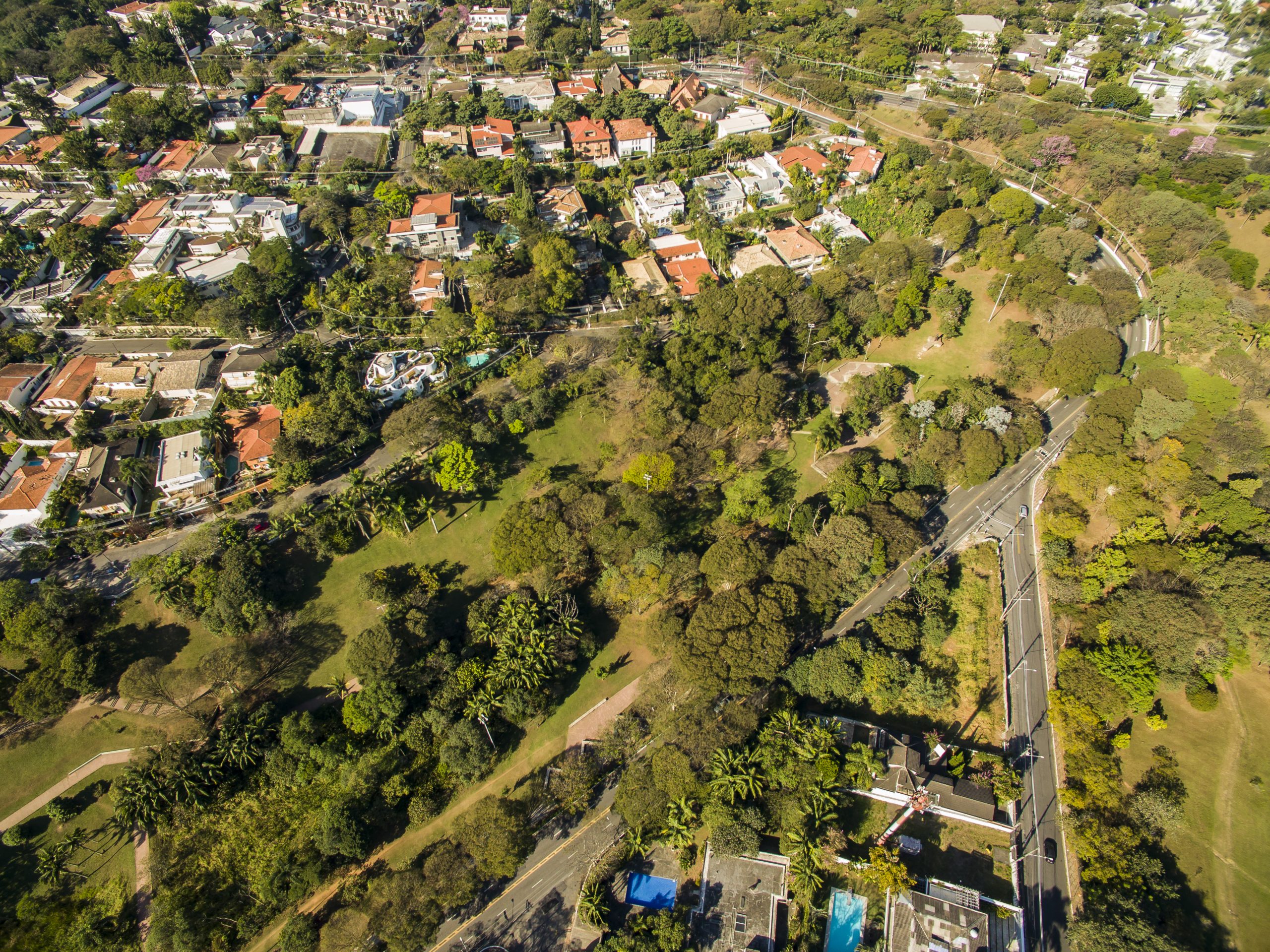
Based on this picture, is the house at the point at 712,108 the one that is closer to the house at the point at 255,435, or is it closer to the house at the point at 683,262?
the house at the point at 683,262

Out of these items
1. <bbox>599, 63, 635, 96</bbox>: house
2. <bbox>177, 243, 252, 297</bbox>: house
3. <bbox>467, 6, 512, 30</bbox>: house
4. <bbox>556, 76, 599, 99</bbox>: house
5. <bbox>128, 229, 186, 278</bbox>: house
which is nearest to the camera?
<bbox>177, 243, 252, 297</bbox>: house

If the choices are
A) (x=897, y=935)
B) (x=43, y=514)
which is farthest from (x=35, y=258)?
(x=897, y=935)

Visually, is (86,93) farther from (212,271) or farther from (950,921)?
(950,921)

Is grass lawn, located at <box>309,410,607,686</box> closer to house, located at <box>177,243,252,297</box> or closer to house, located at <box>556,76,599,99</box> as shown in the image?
house, located at <box>177,243,252,297</box>

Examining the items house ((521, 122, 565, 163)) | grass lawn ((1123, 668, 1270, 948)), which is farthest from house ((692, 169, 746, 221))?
grass lawn ((1123, 668, 1270, 948))

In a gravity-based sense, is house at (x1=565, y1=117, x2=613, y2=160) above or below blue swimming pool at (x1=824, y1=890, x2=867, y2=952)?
above

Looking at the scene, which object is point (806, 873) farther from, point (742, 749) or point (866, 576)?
point (866, 576)

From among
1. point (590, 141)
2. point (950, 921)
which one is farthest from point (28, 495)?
point (590, 141)

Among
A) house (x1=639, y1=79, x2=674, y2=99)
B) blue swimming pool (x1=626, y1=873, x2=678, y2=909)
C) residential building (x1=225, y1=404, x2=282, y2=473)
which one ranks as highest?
house (x1=639, y1=79, x2=674, y2=99)
